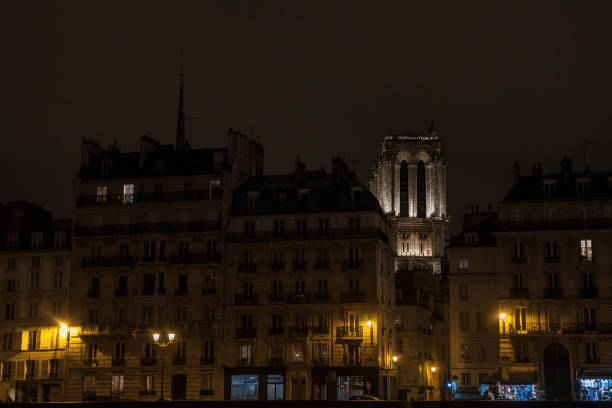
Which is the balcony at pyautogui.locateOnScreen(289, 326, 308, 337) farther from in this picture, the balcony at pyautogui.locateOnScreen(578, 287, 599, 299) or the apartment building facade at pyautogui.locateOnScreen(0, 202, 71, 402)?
the balcony at pyautogui.locateOnScreen(578, 287, 599, 299)

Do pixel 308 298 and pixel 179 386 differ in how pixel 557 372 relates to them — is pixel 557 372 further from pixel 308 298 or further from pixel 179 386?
pixel 179 386

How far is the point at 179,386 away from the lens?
8225cm

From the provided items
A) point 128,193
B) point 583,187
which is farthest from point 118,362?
point 583,187

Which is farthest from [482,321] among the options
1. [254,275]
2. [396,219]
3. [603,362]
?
[396,219]

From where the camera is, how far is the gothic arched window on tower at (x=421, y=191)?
17075 centimetres

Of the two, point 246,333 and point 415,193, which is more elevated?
point 415,193

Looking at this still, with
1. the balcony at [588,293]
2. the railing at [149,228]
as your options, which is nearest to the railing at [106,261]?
the railing at [149,228]

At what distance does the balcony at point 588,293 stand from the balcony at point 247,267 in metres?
24.8

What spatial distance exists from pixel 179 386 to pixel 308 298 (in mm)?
11995

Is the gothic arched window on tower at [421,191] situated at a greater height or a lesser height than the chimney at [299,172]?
greater

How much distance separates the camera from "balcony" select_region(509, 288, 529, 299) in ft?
267

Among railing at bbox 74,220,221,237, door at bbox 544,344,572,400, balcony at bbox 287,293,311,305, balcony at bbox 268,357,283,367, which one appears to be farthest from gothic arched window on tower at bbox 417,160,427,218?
balcony at bbox 268,357,283,367

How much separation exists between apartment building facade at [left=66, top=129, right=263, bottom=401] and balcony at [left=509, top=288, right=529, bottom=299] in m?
22.4

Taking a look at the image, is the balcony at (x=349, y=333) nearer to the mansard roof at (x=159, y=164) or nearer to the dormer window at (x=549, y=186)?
the mansard roof at (x=159, y=164)
